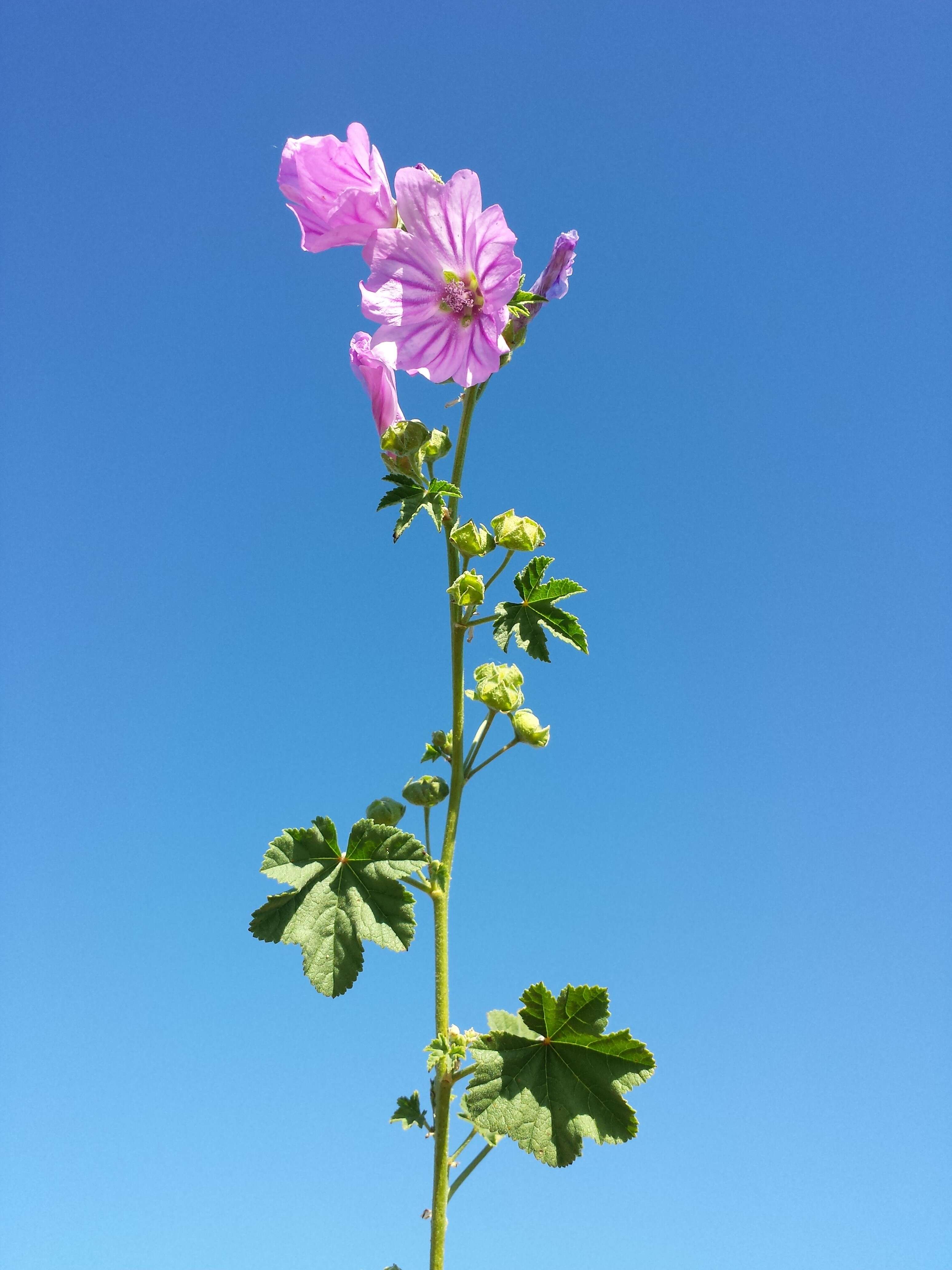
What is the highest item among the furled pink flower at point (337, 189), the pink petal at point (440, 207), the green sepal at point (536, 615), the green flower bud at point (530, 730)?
the furled pink flower at point (337, 189)

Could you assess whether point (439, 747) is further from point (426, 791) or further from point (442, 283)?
point (442, 283)

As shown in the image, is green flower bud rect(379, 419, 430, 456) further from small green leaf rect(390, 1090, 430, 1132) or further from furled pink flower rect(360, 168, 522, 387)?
small green leaf rect(390, 1090, 430, 1132)

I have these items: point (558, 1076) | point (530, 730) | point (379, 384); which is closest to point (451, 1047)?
point (558, 1076)

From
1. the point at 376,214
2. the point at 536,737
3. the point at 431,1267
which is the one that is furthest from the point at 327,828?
the point at 376,214

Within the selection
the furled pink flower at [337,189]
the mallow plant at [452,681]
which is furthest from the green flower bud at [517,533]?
the furled pink flower at [337,189]

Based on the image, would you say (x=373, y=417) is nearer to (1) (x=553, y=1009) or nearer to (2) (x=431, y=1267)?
(1) (x=553, y=1009)

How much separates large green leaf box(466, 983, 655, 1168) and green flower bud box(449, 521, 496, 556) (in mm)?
1031

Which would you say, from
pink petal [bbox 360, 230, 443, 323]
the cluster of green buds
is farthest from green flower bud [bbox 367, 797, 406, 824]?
pink petal [bbox 360, 230, 443, 323]

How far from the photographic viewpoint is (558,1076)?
1.95m

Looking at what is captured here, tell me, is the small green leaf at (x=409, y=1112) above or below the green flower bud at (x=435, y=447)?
below

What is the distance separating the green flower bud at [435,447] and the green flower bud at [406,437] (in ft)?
0.06

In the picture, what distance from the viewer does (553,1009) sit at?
1.96 meters

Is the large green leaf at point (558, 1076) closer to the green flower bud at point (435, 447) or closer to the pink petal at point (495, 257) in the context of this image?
the green flower bud at point (435, 447)

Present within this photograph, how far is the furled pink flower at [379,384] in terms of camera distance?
2.23 metres
